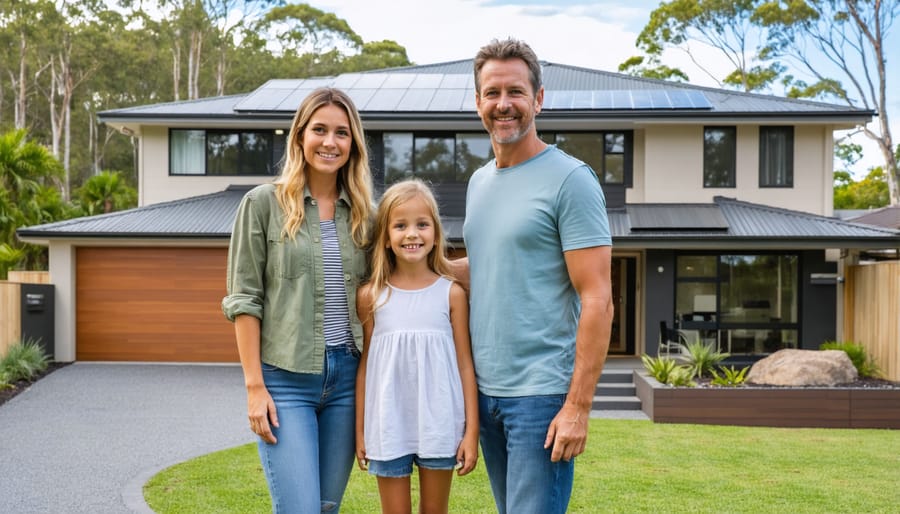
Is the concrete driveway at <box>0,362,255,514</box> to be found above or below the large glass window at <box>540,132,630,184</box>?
below

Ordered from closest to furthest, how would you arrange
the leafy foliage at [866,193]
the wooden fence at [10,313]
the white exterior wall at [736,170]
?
1. the wooden fence at [10,313]
2. the white exterior wall at [736,170]
3. the leafy foliage at [866,193]

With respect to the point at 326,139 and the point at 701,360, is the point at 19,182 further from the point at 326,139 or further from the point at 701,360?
the point at 326,139

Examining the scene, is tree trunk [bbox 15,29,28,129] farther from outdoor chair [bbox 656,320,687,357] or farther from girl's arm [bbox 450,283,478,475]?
girl's arm [bbox 450,283,478,475]

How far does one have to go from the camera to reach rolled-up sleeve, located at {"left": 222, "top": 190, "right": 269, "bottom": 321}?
299cm

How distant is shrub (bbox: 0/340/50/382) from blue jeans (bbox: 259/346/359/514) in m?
10.7

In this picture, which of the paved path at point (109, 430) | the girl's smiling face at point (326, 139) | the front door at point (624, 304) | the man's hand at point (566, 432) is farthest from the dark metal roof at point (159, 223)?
the man's hand at point (566, 432)

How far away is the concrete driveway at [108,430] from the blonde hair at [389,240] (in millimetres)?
4039

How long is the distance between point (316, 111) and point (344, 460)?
1319 millimetres

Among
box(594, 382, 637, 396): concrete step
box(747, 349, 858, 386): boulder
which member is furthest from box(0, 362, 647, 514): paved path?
box(747, 349, 858, 386): boulder

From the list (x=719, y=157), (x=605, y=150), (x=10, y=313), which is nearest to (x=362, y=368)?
(x=10, y=313)

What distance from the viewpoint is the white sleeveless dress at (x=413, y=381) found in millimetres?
3037

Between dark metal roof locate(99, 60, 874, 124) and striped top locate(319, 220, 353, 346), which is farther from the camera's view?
dark metal roof locate(99, 60, 874, 124)

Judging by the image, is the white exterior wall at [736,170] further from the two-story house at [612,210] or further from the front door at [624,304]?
the front door at [624,304]

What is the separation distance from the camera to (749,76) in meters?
33.0
